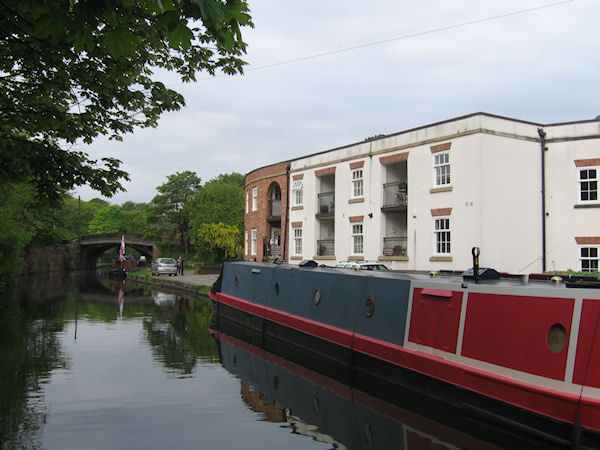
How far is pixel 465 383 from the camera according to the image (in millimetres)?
6402

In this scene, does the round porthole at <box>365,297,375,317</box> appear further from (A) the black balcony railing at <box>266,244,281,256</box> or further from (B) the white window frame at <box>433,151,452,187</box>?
(A) the black balcony railing at <box>266,244,281,256</box>

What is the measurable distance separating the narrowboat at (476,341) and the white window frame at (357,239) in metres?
10.5

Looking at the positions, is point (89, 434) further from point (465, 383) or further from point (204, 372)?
point (465, 383)

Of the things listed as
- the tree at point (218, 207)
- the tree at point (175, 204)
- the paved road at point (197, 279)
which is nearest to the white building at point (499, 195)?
the paved road at point (197, 279)

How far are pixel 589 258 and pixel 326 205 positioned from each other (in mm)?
10634

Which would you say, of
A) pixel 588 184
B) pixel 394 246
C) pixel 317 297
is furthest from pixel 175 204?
pixel 317 297

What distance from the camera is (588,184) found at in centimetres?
1623

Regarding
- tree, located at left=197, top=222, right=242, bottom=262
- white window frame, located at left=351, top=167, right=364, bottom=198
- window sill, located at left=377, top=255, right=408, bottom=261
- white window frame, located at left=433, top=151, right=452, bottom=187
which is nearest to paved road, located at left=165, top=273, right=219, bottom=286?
Result: tree, located at left=197, top=222, right=242, bottom=262

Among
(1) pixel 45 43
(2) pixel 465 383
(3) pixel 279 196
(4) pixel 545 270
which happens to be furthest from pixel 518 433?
(3) pixel 279 196

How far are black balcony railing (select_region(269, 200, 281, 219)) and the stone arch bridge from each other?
31.0 meters

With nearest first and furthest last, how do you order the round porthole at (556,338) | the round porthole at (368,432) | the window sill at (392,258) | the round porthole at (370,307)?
the round porthole at (556,338) → the round porthole at (368,432) → the round porthole at (370,307) → the window sill at (392,258)

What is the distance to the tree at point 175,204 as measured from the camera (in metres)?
55.5

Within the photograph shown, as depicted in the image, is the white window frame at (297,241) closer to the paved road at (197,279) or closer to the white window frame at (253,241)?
the white window frame at (253,241)

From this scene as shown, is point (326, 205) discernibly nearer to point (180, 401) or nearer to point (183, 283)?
point (183, 283)
